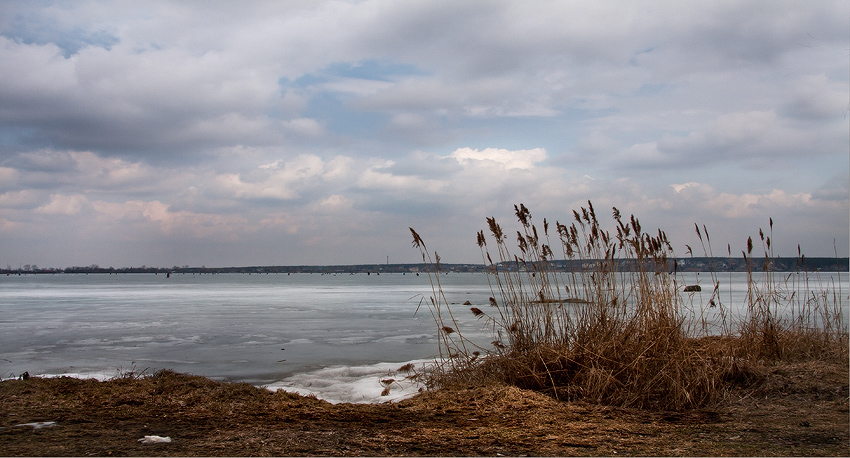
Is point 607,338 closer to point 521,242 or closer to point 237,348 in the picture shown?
point 521,242

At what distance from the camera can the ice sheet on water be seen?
20.0 feet

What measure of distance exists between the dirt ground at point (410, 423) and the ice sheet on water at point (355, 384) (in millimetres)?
1072

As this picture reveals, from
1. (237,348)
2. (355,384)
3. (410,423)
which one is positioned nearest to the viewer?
(410,423)

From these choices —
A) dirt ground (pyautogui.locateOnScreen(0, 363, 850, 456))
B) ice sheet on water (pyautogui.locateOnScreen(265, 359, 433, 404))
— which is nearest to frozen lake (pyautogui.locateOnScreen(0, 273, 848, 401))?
Answer: ice sheet on water (pyautogui.locateOnScreen(265, 359, 433, 404))

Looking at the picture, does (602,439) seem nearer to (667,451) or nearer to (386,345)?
(667,451)

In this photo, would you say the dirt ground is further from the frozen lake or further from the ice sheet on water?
the frozen lake

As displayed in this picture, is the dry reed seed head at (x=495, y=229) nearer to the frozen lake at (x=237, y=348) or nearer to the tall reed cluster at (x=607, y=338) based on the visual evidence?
the tall reed cluster at (x=607, y=338)

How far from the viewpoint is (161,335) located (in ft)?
42.3

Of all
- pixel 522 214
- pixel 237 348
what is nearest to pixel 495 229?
pixel 522 214

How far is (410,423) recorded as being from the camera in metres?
4.03

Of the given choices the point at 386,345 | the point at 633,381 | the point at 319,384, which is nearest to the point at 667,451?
the point at 633,381

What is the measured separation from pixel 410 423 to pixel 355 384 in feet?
9.90

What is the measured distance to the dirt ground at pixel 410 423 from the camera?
10.8 feet

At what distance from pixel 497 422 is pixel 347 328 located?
423 inches
